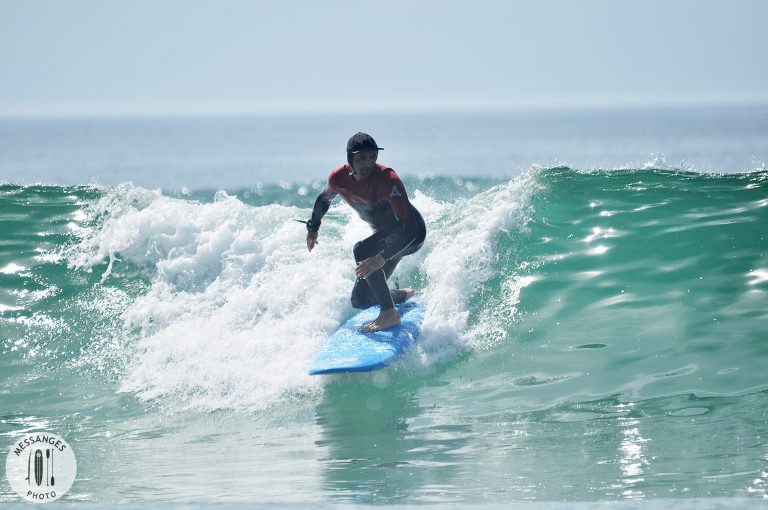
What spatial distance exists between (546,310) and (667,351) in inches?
55.0

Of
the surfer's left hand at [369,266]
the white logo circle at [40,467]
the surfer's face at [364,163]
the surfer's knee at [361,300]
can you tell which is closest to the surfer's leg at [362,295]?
the surfer's knee at [361,300]

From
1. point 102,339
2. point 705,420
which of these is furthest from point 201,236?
point 705,420

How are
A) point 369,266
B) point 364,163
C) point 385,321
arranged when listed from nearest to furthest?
point 364,163
point 369,266
point 385,321

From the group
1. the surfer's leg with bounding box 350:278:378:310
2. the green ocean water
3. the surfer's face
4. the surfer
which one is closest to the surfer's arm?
the surfer

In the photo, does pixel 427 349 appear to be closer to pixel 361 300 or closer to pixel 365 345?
pixel 365 345

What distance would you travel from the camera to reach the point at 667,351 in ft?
23.9

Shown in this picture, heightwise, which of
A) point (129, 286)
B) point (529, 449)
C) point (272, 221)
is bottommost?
point (529, 449)

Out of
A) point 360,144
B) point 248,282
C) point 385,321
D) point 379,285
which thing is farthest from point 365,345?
point 248,282

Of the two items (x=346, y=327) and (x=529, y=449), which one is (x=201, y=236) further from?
(x=529, y=449)

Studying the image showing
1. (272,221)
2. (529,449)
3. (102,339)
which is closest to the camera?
(529,449)

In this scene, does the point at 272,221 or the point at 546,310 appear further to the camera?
the point at 272,221

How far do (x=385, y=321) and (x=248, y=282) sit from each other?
239 centimetres

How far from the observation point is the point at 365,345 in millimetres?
7195

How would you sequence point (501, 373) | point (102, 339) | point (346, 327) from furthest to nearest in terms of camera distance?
point (102, 339) → point (346, 327) → point (501, 373)
